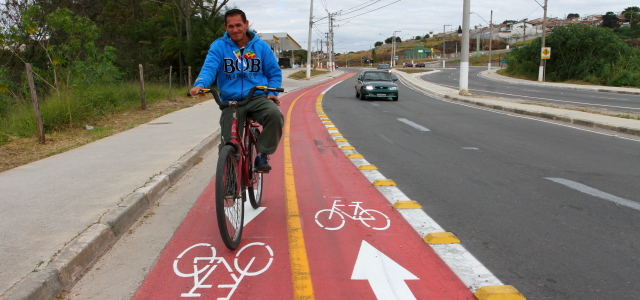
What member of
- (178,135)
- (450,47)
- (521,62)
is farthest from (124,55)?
(450,47)

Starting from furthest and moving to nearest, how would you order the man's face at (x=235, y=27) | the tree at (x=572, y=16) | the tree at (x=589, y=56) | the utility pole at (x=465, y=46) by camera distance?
the tree at (x=572, y=16), the tree at (x=589, y=56), the utility pole at (x=465, y=46), the man's face at (x=235, y=27)

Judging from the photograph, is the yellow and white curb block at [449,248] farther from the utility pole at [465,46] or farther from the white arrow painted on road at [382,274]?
the utility pole at [465,46]

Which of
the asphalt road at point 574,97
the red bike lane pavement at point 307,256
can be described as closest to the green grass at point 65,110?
the red bike lane pavement at point 307,256

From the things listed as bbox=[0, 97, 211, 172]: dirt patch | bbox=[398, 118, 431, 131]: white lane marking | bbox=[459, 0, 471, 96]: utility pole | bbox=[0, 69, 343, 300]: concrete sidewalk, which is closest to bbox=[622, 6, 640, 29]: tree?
bbox=[459, 0, 471, 96]: utility pole

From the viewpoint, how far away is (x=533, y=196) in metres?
5.55

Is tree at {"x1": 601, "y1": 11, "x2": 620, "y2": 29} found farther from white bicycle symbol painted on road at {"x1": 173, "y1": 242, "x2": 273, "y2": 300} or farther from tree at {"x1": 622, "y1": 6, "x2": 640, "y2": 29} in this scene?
white bicycle symbol painted on road at {"x1": 173, "y1": 242, "x2": 273, "y2": 300}

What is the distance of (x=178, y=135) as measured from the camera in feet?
32.3

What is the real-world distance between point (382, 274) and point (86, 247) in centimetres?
236

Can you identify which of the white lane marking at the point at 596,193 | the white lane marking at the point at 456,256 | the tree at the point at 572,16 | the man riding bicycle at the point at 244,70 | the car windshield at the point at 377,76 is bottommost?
the white lane marking at the point at 596,193

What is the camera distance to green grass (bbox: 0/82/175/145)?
31.4 feet

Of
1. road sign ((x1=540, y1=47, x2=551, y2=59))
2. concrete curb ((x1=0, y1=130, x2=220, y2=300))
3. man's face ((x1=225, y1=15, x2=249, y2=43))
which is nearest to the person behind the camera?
concrete curb ((x1=0, y1=130, x2=220, y2=300))

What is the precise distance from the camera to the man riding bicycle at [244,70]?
4.32 m

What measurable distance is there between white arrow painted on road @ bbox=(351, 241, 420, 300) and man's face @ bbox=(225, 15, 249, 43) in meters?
2.24

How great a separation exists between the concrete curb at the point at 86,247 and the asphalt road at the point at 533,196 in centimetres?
308
